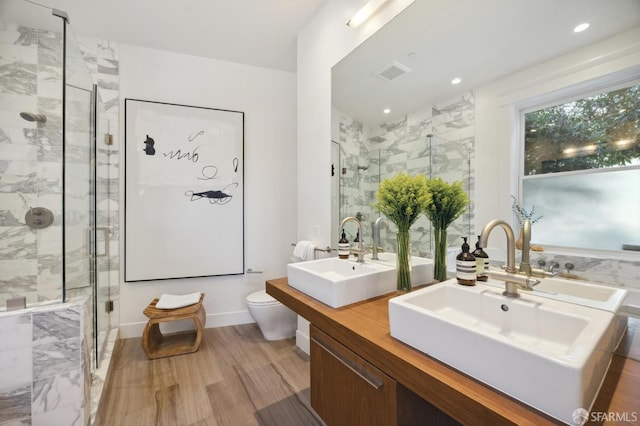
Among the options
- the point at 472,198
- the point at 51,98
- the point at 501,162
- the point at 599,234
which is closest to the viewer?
the point at 599,234

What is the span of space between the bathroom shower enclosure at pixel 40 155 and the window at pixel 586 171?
235 cm

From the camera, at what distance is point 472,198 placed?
4.09 ft

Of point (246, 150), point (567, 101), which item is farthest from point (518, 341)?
point (246, 150)

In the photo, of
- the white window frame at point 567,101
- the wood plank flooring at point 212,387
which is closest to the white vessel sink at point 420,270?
the white window frame at point 567,101

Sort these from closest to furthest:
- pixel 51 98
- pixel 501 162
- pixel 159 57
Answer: pixel 501 162 < pixel 51 98 < pixel 159 57

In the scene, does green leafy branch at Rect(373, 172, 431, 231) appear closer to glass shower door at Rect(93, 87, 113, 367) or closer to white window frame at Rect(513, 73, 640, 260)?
white window frame at Rect(513, 73, 640, 260)

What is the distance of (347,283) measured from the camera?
117 centimetres

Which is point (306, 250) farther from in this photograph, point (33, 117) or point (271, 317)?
point (33, 117)

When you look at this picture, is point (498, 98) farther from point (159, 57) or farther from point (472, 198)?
point (159, 57)

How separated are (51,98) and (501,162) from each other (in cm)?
272

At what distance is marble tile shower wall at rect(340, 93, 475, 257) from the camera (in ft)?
4.19

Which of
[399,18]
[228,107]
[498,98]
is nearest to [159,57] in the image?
[228,107]

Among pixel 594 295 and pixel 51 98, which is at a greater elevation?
pixel 51 98

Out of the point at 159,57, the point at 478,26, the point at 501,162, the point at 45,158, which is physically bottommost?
the point at 501,162
